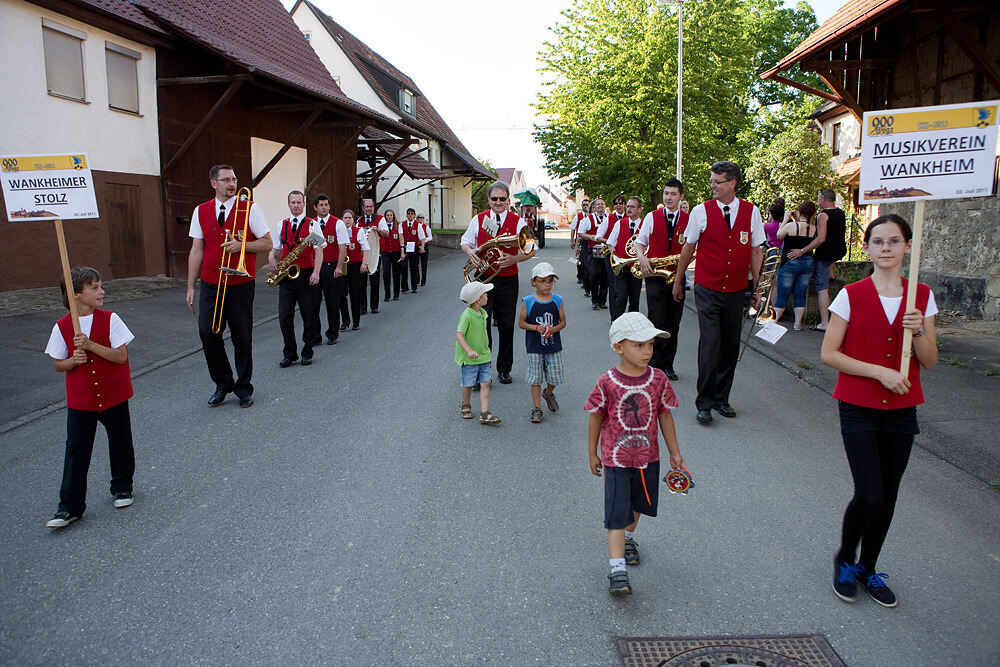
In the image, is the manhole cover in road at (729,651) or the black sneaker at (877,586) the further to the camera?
the black sneaker at (877,586)

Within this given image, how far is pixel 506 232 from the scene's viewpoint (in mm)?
7434

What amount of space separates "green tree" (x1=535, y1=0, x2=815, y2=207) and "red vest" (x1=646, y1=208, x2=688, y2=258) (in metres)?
23.7

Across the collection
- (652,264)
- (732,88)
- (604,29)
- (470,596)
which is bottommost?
(470,596)

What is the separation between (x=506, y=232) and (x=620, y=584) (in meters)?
4.60

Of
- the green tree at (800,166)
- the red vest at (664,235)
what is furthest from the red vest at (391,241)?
the green tree at (800,166)

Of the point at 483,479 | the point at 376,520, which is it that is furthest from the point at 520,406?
the point at 376,520

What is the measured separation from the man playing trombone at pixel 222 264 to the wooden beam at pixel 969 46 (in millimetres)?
8164

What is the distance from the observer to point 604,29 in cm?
3206

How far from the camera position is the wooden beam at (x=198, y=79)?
1533 cm

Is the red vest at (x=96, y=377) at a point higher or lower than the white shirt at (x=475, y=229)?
lower

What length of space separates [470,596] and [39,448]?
13.6 feet

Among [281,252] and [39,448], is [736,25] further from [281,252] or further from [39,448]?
[39,448]

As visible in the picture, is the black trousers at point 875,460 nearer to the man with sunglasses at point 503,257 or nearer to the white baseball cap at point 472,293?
the white baseball cap at point 472,293

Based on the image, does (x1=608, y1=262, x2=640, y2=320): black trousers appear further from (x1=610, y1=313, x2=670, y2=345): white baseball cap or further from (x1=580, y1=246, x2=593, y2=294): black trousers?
(x1=610, y1=313, x2=670, y2=345): white baseball cap
